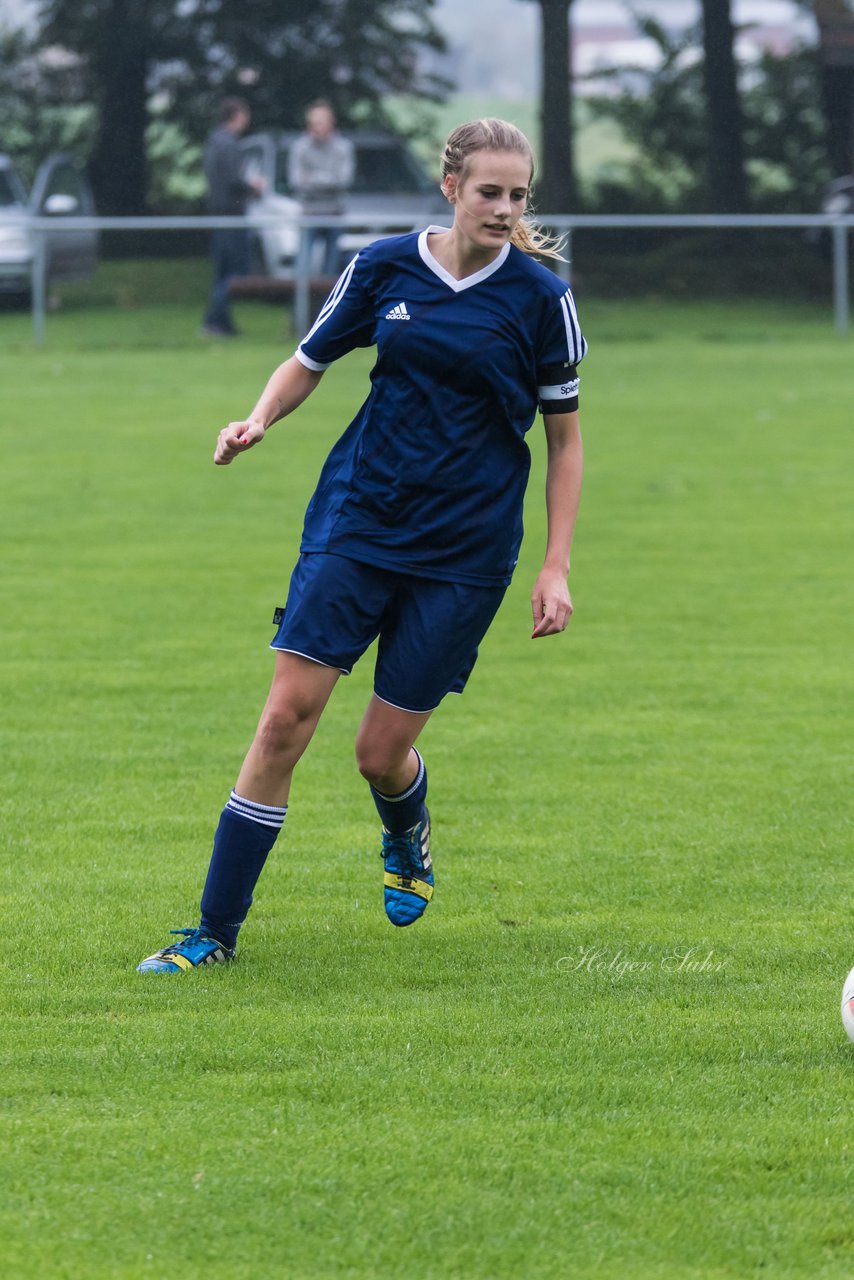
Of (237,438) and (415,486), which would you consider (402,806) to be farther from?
(237,438)

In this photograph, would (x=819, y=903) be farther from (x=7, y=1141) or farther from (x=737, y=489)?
(x=737, y=489)

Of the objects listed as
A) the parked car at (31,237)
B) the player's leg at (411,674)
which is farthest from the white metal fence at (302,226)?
the player's leg at (411,674)

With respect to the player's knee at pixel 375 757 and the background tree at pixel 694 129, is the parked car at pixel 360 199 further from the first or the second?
the player's knee at pixel 375 757

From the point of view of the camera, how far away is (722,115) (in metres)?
31.1

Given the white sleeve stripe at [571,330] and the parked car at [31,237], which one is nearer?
the white sleeve stripe at [571,330]

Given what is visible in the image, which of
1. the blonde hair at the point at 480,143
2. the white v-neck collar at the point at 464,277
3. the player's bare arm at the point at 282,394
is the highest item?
the blonde hair at the point at 480,143

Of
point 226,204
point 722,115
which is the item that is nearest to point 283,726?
point 226,204

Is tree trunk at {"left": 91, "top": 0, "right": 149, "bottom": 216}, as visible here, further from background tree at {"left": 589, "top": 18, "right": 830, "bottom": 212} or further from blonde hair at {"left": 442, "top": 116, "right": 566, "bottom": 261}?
blonde hair at {"left": 442, "top": 116, "right": 566, "bottom": 261}

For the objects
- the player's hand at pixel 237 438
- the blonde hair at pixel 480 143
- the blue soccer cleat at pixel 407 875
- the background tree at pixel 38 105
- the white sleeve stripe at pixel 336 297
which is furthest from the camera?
the background tree at pixel 38 105

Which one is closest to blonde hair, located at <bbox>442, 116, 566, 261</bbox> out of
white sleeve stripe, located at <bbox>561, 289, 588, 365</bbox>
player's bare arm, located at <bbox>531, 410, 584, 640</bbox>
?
white sleeve stripe, located at <bbox>561, 289, 588, 365</bbox>

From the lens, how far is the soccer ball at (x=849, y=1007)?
425 cm

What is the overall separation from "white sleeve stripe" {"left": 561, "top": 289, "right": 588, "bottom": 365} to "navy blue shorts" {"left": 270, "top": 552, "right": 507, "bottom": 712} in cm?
57

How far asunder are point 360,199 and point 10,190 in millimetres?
4154

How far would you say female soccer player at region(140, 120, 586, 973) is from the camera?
15.5 ft
